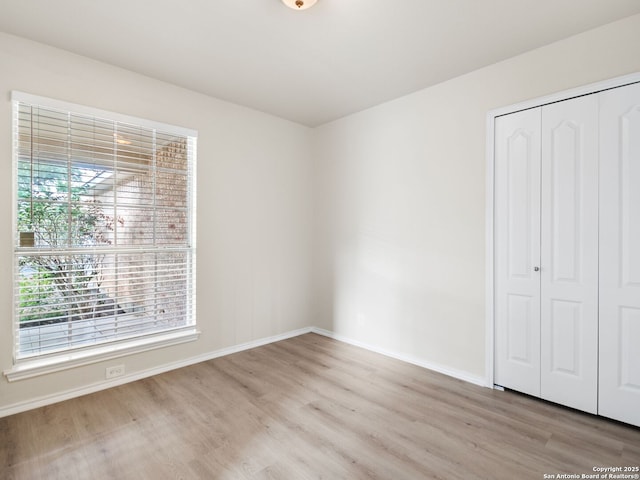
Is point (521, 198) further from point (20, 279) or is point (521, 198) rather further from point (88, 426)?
point (20, 279)

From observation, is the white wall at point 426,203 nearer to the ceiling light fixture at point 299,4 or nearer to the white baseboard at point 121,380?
the white baseboard at point 121,380

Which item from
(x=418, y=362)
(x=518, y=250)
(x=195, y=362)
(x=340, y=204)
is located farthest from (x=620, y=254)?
(x=195, y=362)

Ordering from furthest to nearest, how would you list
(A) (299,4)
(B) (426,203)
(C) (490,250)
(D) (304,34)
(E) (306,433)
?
1. (B) (426,203)
2. (C) (490,250)
3. (D) (304,34)
4. (E) (306,433)
5. (A) (299,4)

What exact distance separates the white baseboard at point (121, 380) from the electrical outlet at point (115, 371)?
4 cm

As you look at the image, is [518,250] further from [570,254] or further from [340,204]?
[340,204]

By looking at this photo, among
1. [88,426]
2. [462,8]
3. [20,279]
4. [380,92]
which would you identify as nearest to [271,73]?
[380,92]

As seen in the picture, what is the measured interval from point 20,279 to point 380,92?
11.5ft

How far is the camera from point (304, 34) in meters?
2.40

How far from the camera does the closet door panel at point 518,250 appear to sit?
103 inches

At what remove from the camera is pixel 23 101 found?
244 cm

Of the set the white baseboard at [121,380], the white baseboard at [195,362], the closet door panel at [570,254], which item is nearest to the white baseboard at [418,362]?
the white baseboard at [195,362]

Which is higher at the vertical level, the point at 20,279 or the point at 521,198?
the point at 521,198

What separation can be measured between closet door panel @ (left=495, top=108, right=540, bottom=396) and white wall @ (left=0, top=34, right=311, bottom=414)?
7.86 ft

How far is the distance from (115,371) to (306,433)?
1810mm
